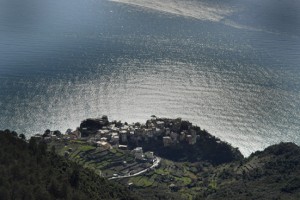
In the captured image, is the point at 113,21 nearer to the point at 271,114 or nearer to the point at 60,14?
the point at 60,14

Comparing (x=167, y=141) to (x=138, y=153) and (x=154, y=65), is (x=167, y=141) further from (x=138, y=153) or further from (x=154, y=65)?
(x=154, y=65)

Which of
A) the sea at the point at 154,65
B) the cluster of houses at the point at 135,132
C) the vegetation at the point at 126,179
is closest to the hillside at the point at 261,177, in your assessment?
the vegetation at the point at 126,179

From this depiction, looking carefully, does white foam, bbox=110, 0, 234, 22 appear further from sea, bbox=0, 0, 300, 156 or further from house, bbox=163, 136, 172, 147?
house, bbox=163, 136, 172, 147

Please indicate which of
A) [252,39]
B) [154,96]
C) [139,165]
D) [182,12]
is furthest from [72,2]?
[139,165]

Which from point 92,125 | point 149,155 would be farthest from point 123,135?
point 149,155

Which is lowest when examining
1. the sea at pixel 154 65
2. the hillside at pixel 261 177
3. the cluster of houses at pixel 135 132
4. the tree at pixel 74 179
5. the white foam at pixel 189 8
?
the hillside at pixel 261 177

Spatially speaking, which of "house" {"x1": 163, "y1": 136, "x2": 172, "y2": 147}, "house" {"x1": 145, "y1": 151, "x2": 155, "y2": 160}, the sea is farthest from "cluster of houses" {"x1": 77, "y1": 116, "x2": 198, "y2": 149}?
"house" {"x1": 145, "y1": 151, "x2": 155, "y2": 160}

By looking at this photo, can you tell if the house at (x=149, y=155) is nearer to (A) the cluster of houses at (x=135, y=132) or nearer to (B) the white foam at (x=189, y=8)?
(A) the cluster of houses at (x=135, y=132)
